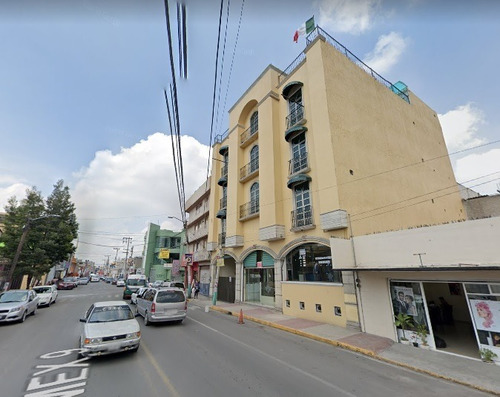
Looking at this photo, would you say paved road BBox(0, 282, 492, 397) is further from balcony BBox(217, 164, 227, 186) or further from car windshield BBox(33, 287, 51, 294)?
balcony BBox(217, 164, 227, 186)

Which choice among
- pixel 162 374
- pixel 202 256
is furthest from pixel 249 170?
pixel 162 374

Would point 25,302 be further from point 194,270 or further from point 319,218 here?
point 194,270

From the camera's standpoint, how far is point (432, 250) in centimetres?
843

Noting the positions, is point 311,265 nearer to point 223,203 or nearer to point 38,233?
point 223,203

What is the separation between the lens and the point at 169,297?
11.7 m

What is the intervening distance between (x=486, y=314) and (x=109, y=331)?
37.7 ft

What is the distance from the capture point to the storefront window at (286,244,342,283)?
12.8 metres

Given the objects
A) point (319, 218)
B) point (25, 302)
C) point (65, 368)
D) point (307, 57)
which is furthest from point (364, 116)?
point (25, 302)

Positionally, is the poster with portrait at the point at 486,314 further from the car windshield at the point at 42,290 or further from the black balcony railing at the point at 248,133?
the car windshield at the point at 42,290

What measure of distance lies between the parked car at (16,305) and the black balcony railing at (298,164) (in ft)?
55.9

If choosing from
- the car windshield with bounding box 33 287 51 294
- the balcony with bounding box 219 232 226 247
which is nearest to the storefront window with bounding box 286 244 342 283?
the balcony with bounding box 219 232 226 247

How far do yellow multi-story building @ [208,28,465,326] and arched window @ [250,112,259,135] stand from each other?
0.21 meters

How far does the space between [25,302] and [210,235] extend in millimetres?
15292

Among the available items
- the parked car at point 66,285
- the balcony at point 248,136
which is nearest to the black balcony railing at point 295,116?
the balcony at point 248,136
